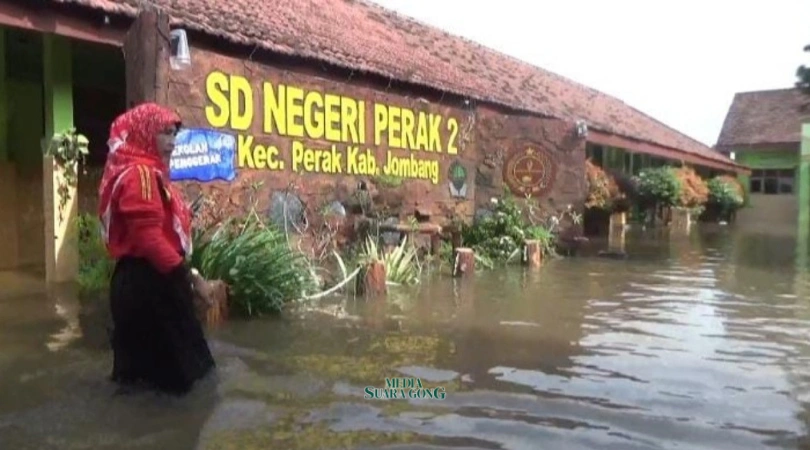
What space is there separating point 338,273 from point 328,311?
149 centimetres

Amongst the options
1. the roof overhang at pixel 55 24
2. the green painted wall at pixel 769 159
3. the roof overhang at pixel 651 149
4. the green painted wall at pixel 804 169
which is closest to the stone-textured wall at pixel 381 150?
the roof overhang at pixel 55 24

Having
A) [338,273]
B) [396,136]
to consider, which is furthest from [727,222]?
[338,273]

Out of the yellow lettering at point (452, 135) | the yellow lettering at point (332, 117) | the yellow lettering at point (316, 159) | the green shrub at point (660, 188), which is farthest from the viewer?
the green shrub at point (660, 188)

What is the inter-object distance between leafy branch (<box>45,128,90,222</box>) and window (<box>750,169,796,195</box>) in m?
33.4

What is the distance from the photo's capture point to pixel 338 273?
8383mm

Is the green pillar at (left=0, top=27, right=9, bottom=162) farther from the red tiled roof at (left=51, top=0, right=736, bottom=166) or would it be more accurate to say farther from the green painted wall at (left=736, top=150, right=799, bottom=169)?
the green painted wall at (left=736, top=150, right=799, bottom=169)

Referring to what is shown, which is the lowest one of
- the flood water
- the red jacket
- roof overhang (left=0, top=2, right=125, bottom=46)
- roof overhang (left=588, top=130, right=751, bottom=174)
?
the flood water

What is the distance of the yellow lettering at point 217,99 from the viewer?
25.2ft

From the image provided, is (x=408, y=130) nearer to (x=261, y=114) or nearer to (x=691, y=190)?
(x=261, y=114)

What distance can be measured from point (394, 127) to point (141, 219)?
23.3 feet

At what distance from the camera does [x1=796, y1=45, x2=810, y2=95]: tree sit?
10570mm

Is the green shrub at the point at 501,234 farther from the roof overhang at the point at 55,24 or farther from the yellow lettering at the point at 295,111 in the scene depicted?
the roof overhang at the point at 55,24

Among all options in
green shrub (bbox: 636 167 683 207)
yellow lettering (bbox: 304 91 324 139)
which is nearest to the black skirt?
yellow lettering (bbox: 304 91 324 139)

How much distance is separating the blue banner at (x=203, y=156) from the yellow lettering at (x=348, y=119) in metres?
2.01
